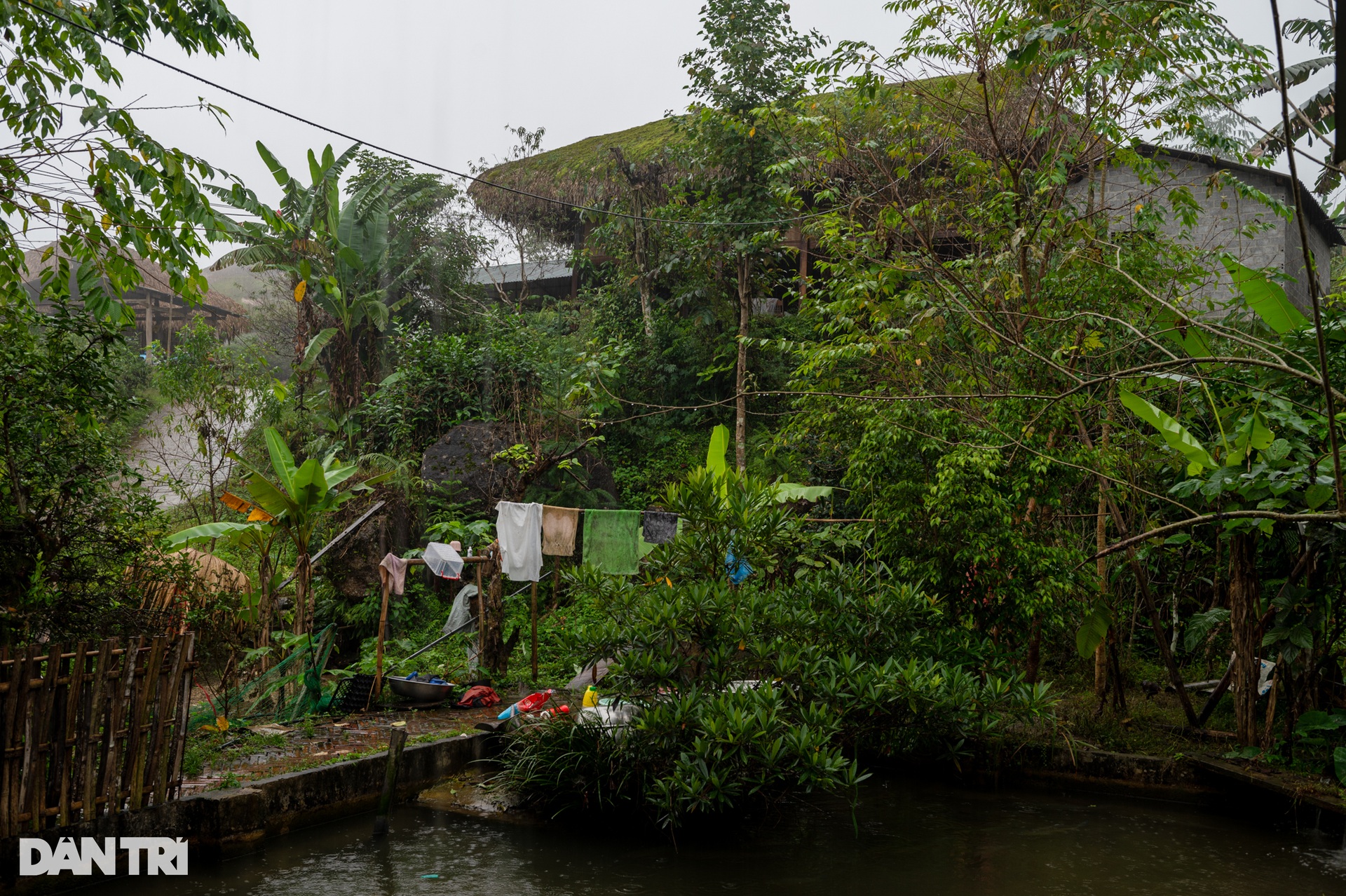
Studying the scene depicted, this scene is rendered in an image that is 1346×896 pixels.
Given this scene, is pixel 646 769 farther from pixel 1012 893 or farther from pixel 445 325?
pixel 445 325

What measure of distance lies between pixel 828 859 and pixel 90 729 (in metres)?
4.24

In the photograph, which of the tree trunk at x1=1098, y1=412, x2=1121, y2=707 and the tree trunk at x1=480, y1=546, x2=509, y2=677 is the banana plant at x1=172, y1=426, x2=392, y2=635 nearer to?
the tree trunk at x1=480, y1=546, x2=509, y2=677

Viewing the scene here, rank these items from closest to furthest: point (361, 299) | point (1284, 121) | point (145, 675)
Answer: point (1284, 121), point (145, 675), point (361, 299)

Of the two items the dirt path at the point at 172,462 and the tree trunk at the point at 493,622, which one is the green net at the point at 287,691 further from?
the dirt path at the point at 172,462

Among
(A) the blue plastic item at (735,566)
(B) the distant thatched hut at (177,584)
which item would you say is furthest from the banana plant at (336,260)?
(A) the blue plastic item at (735,566)

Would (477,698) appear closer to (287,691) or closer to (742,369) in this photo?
(287,691)

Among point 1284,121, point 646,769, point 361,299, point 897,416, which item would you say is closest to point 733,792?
point 646,769

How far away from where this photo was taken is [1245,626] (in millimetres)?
6715

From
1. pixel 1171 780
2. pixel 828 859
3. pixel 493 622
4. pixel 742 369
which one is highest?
pixel 742 369

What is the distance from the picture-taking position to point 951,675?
605 cm

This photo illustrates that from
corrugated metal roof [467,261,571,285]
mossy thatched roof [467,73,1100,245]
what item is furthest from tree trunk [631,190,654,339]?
corrugated metal roof [467,261,571,285]

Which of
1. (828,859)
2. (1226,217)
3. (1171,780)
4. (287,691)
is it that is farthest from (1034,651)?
(1226,217)

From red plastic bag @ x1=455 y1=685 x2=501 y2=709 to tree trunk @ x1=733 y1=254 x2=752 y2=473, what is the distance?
442 centimetres

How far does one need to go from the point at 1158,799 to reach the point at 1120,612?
2.05 metres
